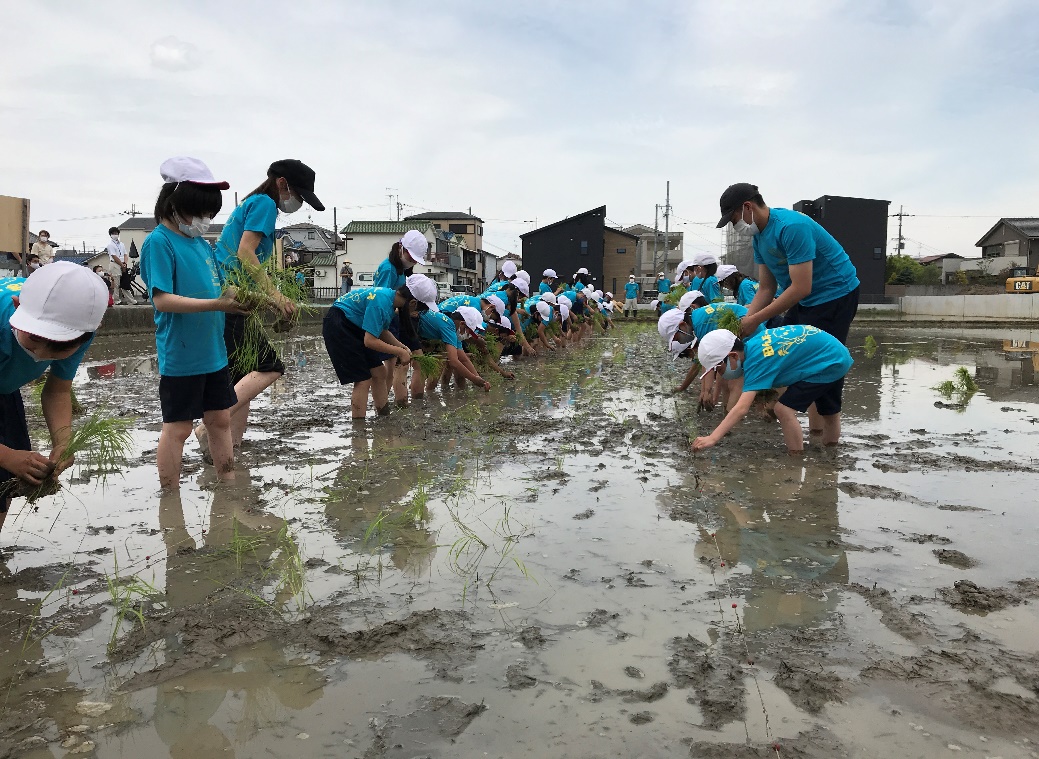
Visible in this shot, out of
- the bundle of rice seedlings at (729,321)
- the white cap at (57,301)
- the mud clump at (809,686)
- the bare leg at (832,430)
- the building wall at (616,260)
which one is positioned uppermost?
the building wall at (616,260)

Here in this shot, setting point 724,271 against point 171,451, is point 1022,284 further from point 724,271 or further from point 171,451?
point 171,451

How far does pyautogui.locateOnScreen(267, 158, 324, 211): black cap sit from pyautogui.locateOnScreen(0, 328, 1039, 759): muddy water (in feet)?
5.06

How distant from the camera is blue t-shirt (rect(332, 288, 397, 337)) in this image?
582 cm

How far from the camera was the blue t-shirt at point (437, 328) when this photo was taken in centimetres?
720

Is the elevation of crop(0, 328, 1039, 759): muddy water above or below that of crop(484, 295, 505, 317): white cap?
below

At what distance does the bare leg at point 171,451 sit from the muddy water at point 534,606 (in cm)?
11

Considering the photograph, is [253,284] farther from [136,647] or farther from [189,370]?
[136,647]

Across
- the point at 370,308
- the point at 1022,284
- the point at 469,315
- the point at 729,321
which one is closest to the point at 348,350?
the point at 370,308

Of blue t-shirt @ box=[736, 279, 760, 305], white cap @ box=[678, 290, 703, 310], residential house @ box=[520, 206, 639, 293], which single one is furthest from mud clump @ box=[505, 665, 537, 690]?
residential house @ box=[520, 206, 639, 293]

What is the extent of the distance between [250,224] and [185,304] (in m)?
0.96

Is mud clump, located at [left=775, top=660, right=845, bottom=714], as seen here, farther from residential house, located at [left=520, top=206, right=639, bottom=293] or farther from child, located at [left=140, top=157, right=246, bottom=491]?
residential house, located at [left=520, top=206, right=639, bottom=293]

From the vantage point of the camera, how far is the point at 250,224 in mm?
4273

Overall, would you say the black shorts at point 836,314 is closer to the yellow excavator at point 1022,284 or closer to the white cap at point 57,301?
the white cap at point 57,301

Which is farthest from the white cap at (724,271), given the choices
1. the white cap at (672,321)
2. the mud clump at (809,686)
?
the mud clump at (809,686)
